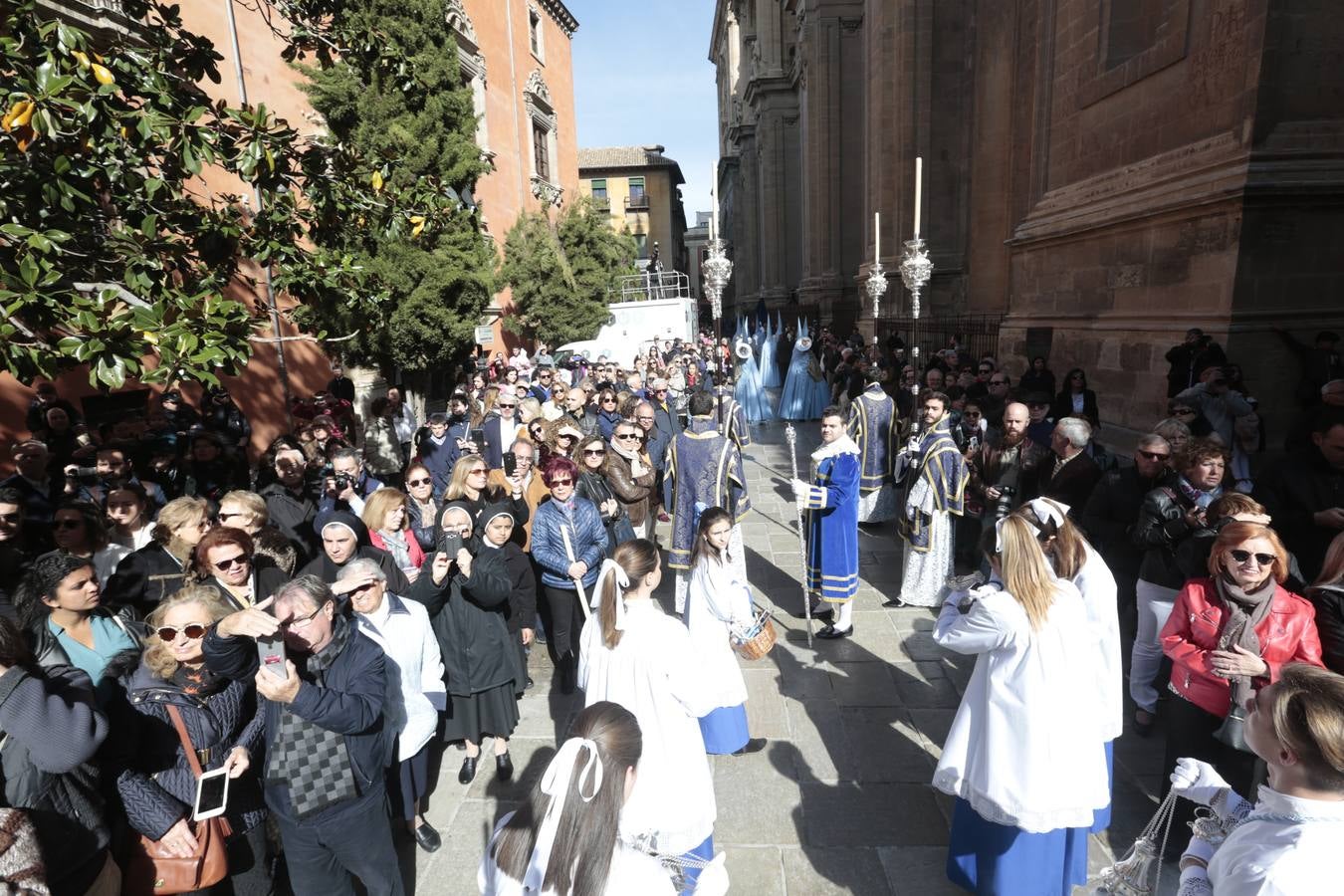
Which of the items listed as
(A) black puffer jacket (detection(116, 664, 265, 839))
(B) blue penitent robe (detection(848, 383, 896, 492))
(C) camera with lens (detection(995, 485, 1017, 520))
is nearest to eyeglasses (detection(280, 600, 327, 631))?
(A) black puffer jacket (detection(116, 664, 265, 839))

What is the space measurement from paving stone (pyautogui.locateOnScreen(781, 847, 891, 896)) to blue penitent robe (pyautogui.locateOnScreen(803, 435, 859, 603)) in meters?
2.51

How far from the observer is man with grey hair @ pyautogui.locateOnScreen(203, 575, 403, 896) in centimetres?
269

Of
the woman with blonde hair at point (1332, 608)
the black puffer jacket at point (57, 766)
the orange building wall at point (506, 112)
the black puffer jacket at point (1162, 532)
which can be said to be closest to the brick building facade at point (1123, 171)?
the black puffer jacket at point (1162, 532)

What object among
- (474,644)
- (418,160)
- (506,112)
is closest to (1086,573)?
(474,644)

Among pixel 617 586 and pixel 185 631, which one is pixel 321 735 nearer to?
pixel 185 631

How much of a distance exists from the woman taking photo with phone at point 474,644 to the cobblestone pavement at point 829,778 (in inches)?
12.3

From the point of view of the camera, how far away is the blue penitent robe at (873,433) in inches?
322

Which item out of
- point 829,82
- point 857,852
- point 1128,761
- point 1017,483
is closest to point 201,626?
point 857,852

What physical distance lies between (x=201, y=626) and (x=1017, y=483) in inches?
224

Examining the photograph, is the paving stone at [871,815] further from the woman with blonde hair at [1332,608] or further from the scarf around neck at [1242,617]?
the woman with blonde hair at [1332,608]

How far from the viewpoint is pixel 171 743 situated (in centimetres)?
279

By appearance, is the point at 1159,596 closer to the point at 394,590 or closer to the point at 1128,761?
the point at 1128,761

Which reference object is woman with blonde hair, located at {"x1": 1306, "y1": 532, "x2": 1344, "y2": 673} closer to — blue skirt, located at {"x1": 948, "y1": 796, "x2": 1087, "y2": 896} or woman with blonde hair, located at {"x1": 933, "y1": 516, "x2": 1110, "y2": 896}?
woman with blonde hair, located at {"x1": 933, "y1": 516, "x2": 1110, "y2": 896}

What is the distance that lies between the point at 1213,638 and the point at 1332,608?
0.43 m
